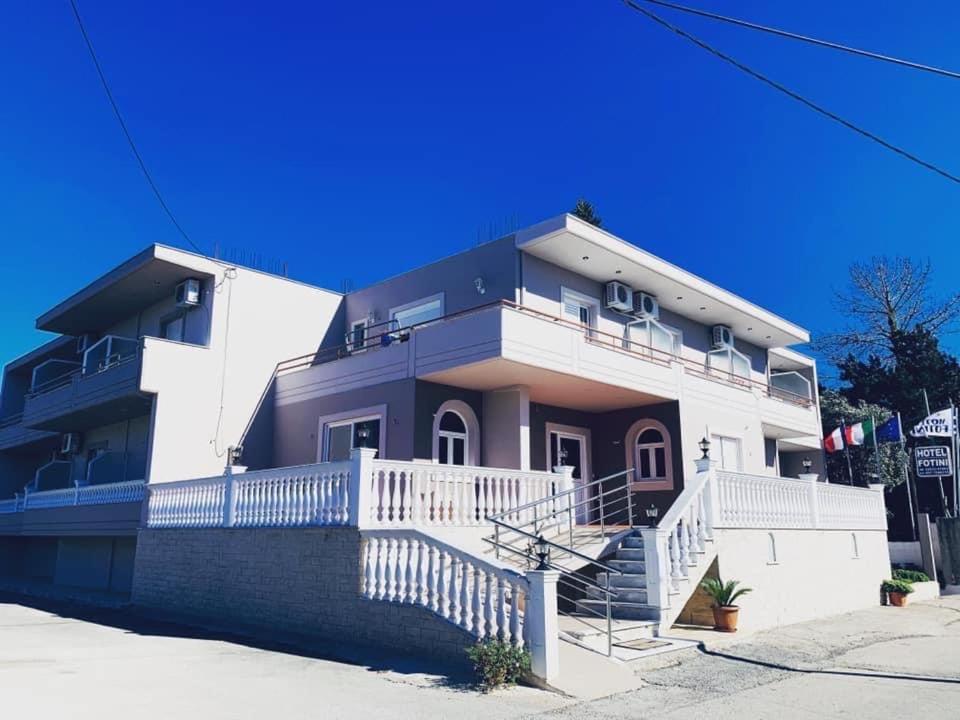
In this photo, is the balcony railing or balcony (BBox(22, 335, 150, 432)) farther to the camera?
balcony (BBox(22, 335, 150, 432))

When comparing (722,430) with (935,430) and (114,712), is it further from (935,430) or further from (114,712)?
(114,712)

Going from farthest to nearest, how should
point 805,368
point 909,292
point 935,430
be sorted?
point 909,292 < point 805,368 < point 935,430

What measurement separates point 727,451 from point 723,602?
30.7ft

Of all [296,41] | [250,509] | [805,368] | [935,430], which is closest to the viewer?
[250,509]

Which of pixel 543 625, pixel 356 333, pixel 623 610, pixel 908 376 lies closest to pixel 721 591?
pixel 623 610

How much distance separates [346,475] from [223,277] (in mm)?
10022

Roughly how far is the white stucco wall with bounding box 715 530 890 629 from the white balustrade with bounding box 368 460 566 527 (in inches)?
146

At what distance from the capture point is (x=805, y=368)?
30.6m

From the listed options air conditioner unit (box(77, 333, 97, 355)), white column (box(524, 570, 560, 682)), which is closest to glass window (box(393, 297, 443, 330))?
white column (box(524, 570, 560, 682))

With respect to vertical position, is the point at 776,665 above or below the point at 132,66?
below

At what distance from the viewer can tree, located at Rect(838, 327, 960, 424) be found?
32625 millimetres

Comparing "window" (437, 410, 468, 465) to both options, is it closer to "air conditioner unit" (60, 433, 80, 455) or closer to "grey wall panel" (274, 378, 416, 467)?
"grey wall panel" (274, 378, 416, 467)

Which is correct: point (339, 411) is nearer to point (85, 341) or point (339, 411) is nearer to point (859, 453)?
point (85, 341)

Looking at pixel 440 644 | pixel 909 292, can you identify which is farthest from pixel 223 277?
pixel 909 292
